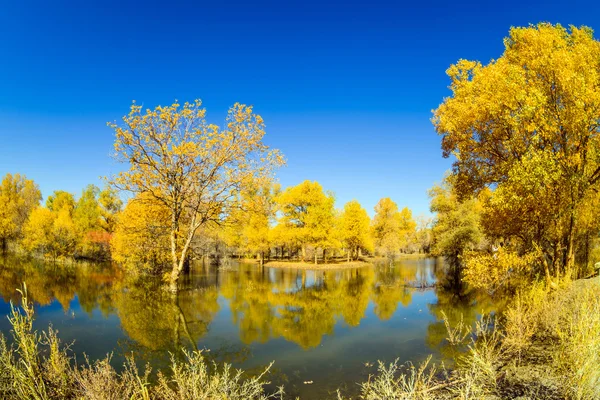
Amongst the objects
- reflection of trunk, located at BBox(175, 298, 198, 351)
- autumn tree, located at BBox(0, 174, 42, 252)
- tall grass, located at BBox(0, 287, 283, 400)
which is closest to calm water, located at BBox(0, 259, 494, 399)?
reflection of trunk, located at BBox(175, 298, 198, 351)

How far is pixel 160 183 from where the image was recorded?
23297mm

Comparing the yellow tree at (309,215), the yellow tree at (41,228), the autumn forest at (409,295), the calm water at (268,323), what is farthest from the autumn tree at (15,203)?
the yellow tree at (309,215)

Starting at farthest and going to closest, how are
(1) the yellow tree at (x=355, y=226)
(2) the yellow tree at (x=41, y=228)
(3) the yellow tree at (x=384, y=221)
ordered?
1. (3) the yellow tree at (x=384, y=221)
2. (1) the yellow tree at (x=355, y=226)
3. (2) the yellow tree at (x=41, y=228)

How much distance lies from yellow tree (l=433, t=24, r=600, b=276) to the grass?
4.21 m

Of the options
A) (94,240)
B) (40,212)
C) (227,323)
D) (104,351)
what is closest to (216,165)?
(227,323)

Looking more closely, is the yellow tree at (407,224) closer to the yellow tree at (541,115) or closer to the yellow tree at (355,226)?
the yellow tree at (355,226)

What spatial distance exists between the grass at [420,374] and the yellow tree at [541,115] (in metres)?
4.21

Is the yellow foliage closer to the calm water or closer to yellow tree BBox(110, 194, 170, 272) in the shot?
the calm water

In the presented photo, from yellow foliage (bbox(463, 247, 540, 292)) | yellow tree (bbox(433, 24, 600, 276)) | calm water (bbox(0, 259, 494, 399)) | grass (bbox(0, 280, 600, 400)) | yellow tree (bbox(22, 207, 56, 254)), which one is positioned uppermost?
yellow tree (bbox(433, 24, 600, 276))

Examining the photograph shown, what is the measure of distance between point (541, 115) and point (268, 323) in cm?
1461

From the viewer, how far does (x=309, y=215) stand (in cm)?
5388

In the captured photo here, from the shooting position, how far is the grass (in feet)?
18.5

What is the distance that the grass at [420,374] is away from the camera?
18.5 feet

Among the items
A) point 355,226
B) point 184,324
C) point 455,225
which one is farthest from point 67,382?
point 355,226
